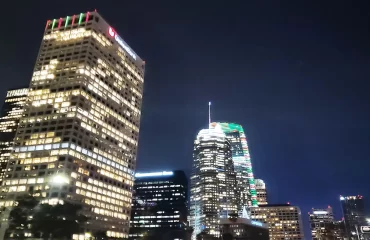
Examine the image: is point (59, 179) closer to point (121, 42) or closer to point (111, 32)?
point (111, 32)

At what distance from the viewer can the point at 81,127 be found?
13962 cm

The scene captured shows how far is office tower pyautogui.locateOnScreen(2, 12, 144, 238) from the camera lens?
132 meters

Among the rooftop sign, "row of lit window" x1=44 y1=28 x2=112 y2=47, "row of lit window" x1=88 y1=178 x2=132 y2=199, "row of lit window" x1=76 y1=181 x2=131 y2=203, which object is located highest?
the rooftop sign

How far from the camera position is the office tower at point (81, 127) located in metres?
132

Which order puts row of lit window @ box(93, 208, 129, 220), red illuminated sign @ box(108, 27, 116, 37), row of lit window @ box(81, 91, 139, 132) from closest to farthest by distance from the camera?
row of lit window @ box(93, 208, 129, 220)
row of lit window @ box(81, 91, 139, 132)
red illuminated sign @ box(108, 27, 116, 37)

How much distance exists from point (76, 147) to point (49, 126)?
1558cm

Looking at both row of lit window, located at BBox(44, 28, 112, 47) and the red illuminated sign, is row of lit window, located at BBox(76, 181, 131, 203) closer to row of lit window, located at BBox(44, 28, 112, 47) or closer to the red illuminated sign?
row of lit window, located at BBox(44, 28, 112, 47)

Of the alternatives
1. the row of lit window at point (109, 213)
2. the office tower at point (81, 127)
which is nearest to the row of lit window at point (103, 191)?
the office tower at point (81, 127)

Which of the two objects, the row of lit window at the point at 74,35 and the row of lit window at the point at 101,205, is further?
the row of lit window at the point at 74,35

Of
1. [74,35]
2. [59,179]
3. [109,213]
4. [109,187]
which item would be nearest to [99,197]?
[109,187]

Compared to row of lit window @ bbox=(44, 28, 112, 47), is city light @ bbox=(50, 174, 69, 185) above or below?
below

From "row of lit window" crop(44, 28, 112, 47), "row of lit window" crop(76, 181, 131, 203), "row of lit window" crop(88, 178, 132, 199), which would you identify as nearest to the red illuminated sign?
"row of lit window" crop(44, 28, 112, 47)

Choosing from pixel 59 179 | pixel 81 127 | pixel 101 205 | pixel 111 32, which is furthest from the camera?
pixel 111 32

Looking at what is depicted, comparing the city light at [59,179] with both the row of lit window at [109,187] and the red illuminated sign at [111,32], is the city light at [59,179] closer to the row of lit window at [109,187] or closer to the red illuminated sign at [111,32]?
the row of lit window at [109,187]
